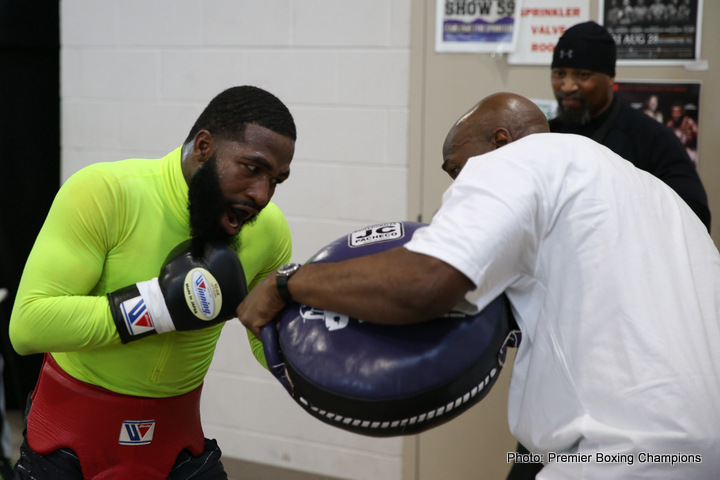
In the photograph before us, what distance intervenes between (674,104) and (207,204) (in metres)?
1.86

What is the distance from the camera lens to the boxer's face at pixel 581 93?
2.54 meters

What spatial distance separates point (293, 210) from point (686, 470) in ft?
7.27

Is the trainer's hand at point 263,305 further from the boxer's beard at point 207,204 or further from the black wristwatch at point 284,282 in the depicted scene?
the boxer's beard at point 207,204

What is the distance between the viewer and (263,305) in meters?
1.41

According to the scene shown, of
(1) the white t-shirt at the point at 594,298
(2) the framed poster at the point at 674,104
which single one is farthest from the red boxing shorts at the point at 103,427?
(2) the framed poster at the point at 674,104

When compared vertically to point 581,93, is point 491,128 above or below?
below

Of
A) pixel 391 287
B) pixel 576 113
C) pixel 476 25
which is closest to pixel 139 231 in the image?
pixel 391 287

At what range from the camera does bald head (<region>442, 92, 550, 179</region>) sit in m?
1.52

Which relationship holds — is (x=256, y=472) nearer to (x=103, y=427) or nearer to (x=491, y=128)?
(x=103, y=427)

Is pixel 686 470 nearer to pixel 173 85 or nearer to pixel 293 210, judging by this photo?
pixel 293 210

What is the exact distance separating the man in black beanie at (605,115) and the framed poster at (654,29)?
21 centimetres

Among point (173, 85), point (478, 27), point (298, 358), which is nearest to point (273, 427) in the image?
point (173, 85)

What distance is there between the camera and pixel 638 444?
1210mm

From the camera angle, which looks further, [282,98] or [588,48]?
[282,98]
